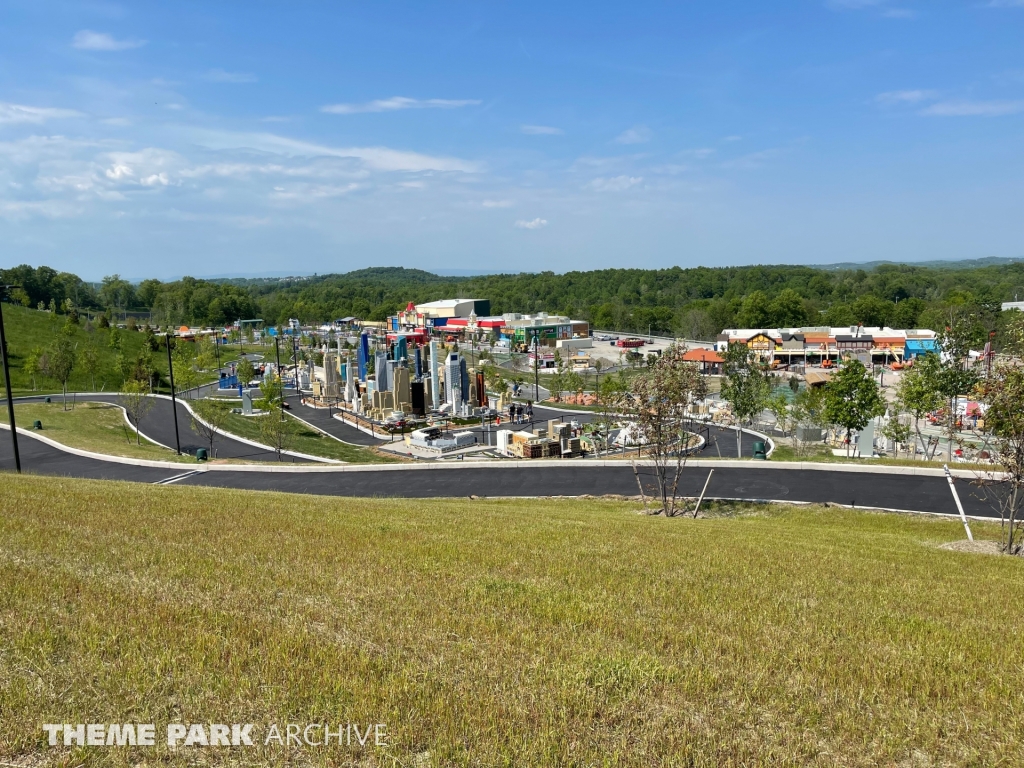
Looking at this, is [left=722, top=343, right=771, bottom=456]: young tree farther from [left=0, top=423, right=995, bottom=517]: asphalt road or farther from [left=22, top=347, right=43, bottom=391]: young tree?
[left=22, top=347, right=43, bottom=391]: young tree

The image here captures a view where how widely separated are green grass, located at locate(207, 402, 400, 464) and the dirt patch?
24.2m

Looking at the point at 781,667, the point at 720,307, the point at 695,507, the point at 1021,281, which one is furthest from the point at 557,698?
the point at 1021,281

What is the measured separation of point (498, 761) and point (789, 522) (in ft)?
51.4

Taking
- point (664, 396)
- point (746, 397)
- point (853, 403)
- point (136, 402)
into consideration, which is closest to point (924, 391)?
point (853, 403)

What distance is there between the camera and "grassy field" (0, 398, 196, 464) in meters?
30.2

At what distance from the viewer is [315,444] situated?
38.3 m

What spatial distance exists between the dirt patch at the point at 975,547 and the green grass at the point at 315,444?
79.5 ft

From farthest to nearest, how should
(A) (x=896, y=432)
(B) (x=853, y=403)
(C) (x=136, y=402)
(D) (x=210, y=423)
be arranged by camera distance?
(C) (x=136, y=402) → (D) (x=210, y=423) → (A) (x=896, y=432) → (B) (x=853, y=403)

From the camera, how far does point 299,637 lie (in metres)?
5.63

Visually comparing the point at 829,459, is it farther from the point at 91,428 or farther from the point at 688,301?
the point at 688,301

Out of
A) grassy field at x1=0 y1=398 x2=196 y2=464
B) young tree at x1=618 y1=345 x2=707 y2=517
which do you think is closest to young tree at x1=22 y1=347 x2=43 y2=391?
grassy field at x1=0 y1=398 x2=196 y2=464

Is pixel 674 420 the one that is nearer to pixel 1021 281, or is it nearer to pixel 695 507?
pixel 695 507

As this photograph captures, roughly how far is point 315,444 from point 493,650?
34572 millimetres

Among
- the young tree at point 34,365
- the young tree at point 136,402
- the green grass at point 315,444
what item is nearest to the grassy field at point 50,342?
the young tree at point 34,365
